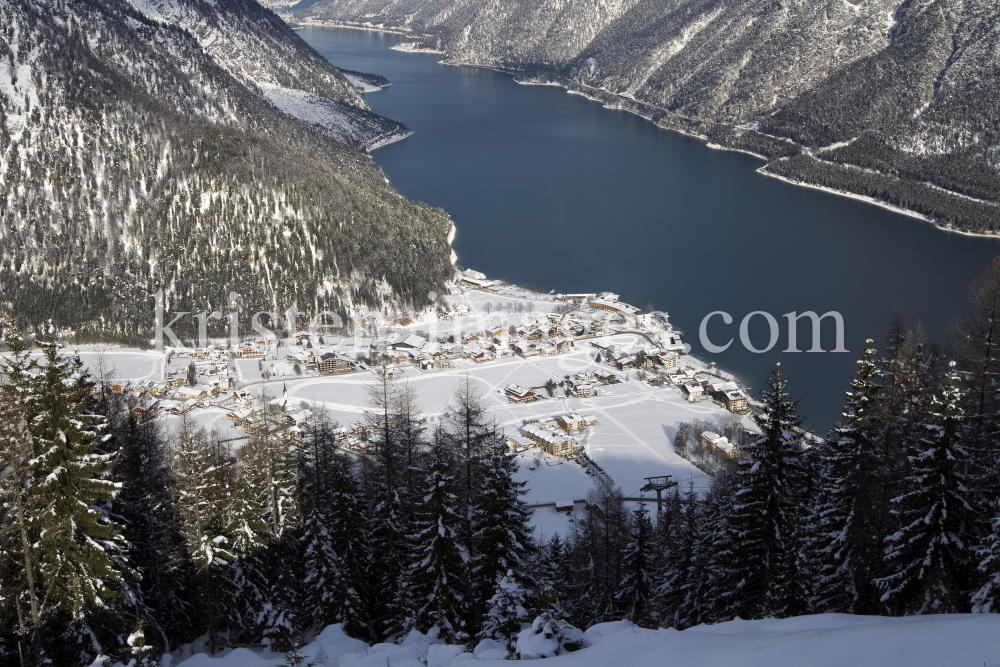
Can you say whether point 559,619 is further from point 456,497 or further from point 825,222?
point 825,222

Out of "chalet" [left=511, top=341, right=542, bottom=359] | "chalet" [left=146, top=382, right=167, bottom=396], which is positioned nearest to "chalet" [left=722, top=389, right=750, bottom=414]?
"chalet" [left=511, top=341, right=542, bottom=359]

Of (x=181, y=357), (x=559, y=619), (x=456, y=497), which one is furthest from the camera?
(x=181, y=357)

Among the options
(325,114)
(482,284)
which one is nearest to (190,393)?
(482,284)

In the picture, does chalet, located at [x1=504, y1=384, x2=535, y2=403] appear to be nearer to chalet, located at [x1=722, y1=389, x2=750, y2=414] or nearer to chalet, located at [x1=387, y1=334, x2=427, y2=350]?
chalet, located at [x1=387, y1=334, x2=427, y2=350]

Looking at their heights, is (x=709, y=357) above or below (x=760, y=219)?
below

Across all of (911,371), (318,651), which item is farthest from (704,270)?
(318,651)

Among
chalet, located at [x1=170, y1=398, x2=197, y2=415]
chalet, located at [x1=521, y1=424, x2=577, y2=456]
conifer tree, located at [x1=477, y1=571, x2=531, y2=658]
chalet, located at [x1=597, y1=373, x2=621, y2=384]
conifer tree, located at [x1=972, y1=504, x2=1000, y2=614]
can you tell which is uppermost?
conifer tree, located at [x1=972, y1=504, x2=1000, y2=614]
